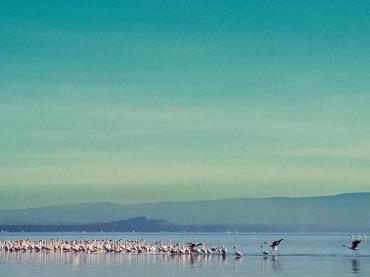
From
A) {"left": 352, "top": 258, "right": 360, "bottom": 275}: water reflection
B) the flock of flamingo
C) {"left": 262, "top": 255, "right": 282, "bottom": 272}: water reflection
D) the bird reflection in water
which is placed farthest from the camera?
the flock of flamingo

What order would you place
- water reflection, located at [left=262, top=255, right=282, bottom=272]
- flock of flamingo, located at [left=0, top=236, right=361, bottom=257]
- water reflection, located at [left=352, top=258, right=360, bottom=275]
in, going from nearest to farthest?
water reflection, located at [left=352, top=258, right=360, bottom=275] < water reflection, located at [left=262, top=255, right=282, bottom=272] < flock of flamingo, located at [left=0, top=236, right=361, bottom=257]

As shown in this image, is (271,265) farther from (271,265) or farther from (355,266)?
(355,266)

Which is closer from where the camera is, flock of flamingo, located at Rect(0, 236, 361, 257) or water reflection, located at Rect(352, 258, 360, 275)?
water reflection, located at Rect(352, 258, 360, 275)

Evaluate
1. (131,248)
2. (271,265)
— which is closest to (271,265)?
(271,265)

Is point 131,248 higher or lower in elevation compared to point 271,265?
higher

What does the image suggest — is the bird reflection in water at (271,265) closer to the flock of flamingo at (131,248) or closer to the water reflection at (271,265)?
the water reflection at (271,265)

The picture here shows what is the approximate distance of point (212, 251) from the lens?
7719 cm

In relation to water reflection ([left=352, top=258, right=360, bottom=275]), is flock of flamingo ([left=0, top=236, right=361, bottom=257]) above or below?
above

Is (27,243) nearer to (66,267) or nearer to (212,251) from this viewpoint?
(212,251)

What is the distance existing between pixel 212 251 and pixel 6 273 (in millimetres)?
30318

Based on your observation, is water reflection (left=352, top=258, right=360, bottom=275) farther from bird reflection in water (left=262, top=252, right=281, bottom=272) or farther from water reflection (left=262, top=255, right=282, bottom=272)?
bird reflection in water (left=262, top=252, right=281, bottom=272)

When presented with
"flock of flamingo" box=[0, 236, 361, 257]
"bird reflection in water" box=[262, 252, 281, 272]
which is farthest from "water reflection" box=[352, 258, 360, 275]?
"flock of flamingo" box=[0, 236, 361, 257]

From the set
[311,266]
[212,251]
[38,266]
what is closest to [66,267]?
[38,266]

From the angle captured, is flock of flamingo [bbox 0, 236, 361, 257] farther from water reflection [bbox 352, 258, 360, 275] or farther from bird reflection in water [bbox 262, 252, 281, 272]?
bird reflection in water [bbox 262, 252, 281, 272]
